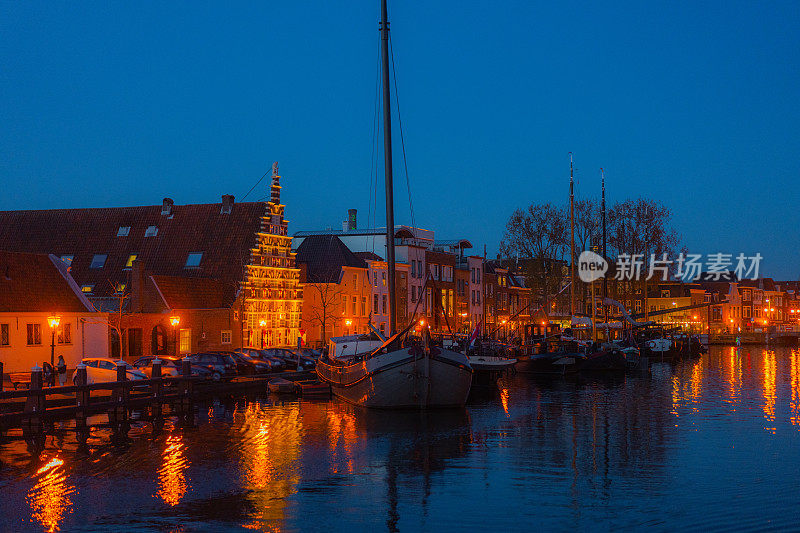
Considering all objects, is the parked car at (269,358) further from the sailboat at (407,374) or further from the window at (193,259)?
the sailboat at (407,374)

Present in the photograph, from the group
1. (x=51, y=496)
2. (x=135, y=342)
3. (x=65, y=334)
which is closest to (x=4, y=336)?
(x=65, y=334)

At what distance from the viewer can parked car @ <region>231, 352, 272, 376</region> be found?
57.0m

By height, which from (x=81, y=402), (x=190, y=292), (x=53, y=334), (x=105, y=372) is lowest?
(x=81, y=402)

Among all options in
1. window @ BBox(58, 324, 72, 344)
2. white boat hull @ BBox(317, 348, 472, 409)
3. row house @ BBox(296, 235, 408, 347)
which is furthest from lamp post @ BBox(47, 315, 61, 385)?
row house @ BBox(296, 235, 408, 347)

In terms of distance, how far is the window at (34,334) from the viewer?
170 feet

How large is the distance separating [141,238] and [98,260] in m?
3.95

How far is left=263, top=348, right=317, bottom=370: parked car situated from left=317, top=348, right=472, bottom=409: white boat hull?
20.9m

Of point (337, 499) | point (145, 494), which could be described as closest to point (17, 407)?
point (145, 494)

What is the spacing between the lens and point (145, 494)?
23.1m

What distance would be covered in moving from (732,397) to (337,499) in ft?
114

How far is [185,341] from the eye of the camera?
2557 inches

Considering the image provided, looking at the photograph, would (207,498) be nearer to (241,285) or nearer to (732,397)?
(732,397)

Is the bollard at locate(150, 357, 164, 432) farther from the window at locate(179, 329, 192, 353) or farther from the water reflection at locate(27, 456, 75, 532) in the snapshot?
the window at locate(179, 329, 192, 353)

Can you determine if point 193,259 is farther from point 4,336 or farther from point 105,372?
point 105,372
